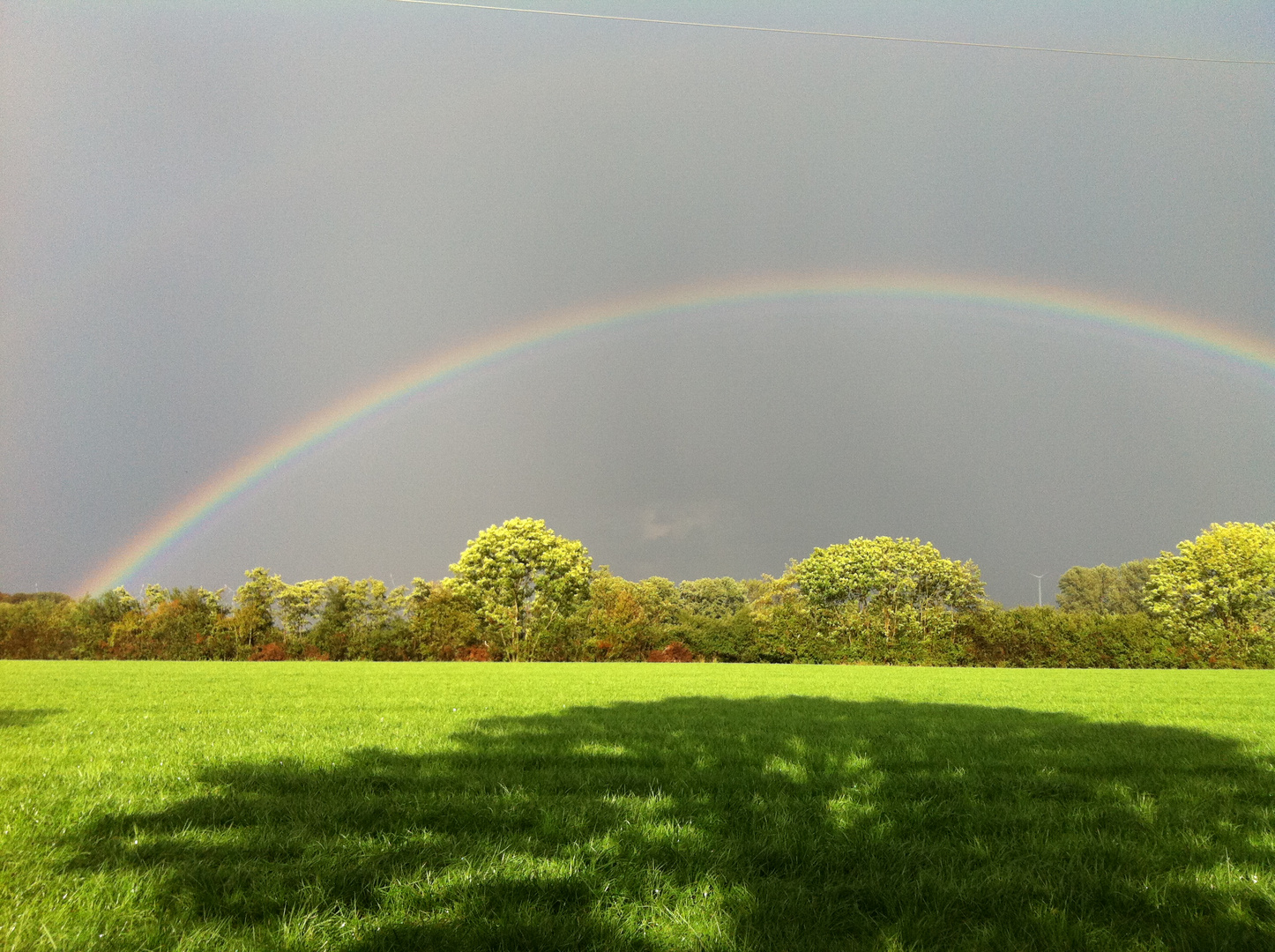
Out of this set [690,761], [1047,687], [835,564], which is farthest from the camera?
[835,564]

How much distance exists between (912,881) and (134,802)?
530cm

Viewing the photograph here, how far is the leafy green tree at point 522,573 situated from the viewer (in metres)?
60.1

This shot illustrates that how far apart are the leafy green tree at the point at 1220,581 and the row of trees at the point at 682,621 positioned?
10cm

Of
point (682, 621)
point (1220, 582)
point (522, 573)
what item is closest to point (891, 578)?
point (682, 621)

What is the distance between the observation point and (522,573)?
61.0 meters

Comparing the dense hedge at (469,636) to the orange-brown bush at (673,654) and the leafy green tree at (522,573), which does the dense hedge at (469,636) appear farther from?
the leafy green tree at (522,573)

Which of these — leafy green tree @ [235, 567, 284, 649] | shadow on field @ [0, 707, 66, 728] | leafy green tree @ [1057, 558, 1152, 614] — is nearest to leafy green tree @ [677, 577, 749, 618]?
leafy green tree @ [1057, 558, 1152, 614]

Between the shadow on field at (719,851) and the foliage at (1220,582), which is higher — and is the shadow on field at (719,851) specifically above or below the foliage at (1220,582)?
below

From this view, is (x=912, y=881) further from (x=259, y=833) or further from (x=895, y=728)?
(x=895, y=728)

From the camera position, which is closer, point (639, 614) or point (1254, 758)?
point (1254, 758)

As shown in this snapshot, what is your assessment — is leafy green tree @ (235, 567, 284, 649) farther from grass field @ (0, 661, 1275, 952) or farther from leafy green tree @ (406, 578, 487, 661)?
grass field @ (0, 661, 1275, 952)

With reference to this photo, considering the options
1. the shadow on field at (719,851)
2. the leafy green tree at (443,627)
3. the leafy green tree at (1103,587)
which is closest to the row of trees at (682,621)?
the leafy green tree at (443,627)

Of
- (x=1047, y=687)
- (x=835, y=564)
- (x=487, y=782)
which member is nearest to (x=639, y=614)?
(x=835, y=564)

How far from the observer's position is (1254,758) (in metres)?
7.39
